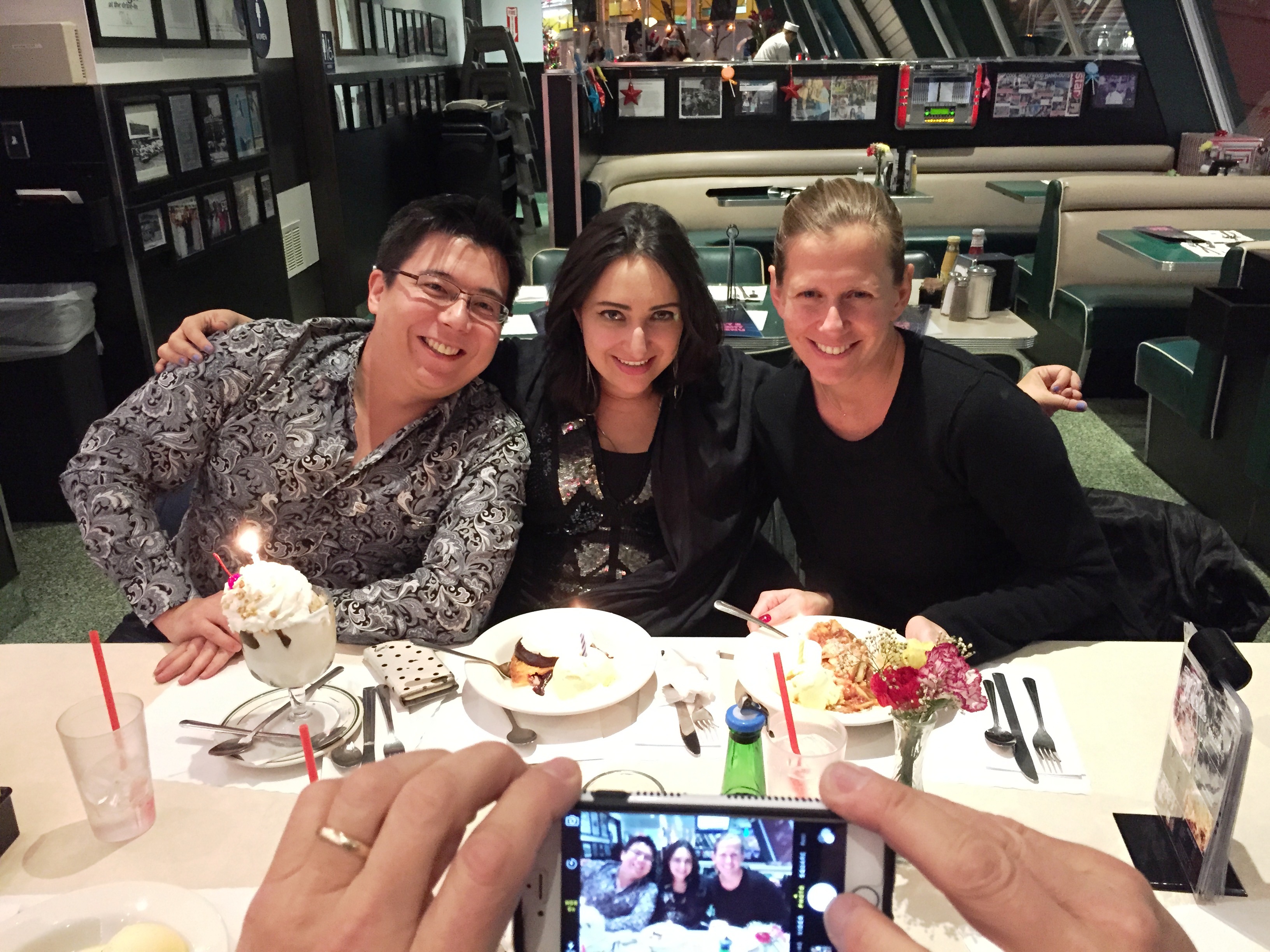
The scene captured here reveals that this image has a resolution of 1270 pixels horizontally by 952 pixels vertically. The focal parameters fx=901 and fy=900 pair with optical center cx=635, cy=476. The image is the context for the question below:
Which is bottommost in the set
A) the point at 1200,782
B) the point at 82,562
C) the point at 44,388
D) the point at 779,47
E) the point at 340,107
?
the point at 82,562

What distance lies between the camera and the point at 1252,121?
6152 mm

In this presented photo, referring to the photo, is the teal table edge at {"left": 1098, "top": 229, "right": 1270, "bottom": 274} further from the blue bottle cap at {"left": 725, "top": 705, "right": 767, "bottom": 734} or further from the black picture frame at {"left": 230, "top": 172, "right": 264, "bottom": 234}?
the black picture frame at {"left": 230, "top": 172, "right": 264, "bottom": 234}

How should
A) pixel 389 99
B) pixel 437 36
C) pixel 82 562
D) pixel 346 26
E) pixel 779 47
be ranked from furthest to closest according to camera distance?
1. pixel 437 36
2. pixel 389 99
3. pixel 779 47
4. pixel 346 26
5. pixel 82 562

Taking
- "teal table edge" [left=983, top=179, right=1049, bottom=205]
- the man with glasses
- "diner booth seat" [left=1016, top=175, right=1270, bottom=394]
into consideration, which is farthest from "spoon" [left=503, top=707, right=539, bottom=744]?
"teal table edge" [left=983, top=179, right=1049, bottom=205]

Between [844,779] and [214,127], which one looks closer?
[844,779]

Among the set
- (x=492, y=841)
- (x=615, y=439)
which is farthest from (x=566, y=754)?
(x=615, y=439)

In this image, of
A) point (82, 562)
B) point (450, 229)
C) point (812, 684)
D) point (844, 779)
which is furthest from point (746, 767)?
point (82, 562)

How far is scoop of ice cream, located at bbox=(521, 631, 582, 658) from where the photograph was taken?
1339mm

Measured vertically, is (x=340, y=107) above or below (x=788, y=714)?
above

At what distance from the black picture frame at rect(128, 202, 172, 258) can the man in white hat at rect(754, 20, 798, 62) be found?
13.8ft

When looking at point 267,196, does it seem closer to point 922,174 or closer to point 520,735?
point 922,174

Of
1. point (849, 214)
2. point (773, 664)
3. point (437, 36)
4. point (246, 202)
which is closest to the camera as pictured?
point (773, 664)

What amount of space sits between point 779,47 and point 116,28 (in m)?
4.42

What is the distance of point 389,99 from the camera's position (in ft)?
23.5
